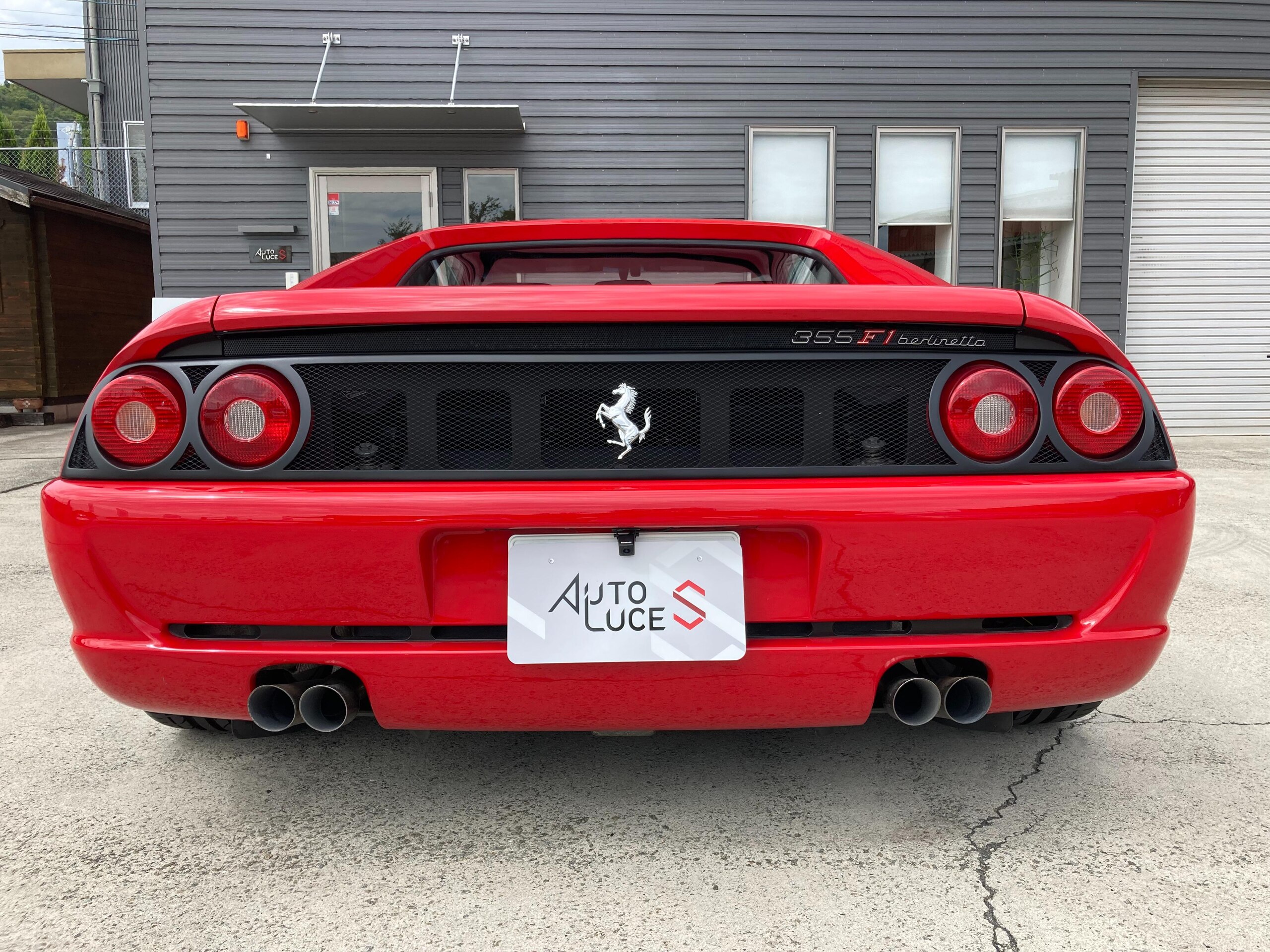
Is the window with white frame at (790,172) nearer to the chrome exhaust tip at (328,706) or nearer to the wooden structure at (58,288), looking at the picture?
the chrome exhaust tip at (328,706)

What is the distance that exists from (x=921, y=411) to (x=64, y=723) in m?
2.21

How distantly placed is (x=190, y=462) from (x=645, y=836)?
3.46ft

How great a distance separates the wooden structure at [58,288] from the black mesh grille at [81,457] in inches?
430

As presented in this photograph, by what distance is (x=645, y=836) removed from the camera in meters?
1.62

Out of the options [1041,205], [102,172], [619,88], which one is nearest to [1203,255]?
[1041,205]

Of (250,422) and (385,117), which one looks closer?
(250,422)

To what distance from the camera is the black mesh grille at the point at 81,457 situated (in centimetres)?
151

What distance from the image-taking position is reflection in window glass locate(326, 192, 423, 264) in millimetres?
7785

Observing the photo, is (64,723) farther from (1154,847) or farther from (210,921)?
(1154,847)

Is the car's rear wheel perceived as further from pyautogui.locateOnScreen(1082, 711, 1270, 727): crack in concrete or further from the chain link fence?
the chain link fence

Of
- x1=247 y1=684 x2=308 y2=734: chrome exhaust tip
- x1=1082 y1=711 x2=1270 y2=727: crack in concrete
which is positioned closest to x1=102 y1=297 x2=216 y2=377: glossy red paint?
x1=247 y1=684 x2=308 y2=734: chrome exhaust tip

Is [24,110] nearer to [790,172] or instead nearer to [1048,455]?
[790,172]

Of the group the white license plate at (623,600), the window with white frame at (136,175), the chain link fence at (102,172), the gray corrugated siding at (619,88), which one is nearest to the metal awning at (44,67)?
the chain link fence at (102,172)

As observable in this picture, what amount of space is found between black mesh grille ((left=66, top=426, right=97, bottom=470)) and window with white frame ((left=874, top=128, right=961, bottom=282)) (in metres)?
7.46
